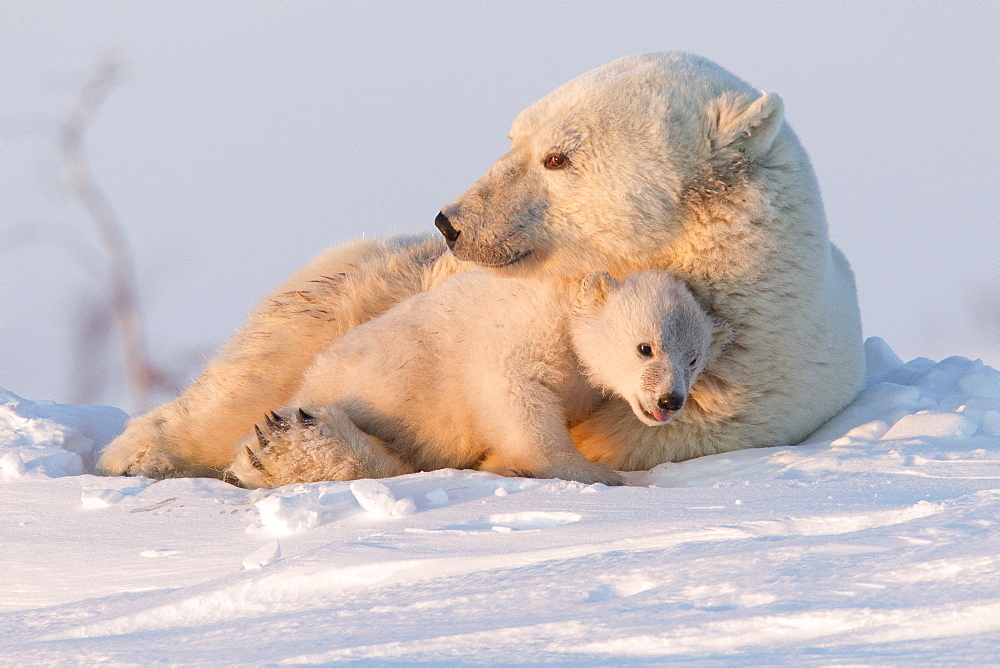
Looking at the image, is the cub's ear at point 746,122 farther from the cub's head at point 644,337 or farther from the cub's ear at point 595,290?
the cub's ear at point 595,290

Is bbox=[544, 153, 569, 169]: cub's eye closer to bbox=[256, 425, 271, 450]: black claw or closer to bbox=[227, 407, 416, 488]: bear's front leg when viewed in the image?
bbox=[227, 407, 416, 488]: bear's front leg

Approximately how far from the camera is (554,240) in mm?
4230

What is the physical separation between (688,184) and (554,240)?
58 centimetres

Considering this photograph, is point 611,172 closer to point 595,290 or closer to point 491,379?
point 595,290

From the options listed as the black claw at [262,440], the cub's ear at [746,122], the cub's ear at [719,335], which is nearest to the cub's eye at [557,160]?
the cub's ear at [746,122]

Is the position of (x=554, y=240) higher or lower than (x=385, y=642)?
higher

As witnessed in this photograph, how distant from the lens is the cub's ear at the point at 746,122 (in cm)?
412

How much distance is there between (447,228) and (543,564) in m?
1.82

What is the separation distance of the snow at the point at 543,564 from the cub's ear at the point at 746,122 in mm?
1273

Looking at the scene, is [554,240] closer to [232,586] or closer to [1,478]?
[232,586]

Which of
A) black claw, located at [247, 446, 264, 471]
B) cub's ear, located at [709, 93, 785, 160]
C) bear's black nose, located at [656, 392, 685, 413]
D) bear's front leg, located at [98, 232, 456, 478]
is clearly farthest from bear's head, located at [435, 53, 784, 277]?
black claw, located at [247, 446, 264, 471]

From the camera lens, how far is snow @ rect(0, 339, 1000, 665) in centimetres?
236

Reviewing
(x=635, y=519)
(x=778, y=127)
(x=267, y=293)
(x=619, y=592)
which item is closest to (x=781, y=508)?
(x=635, y=519)

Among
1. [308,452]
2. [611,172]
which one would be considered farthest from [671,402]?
[308,452]
